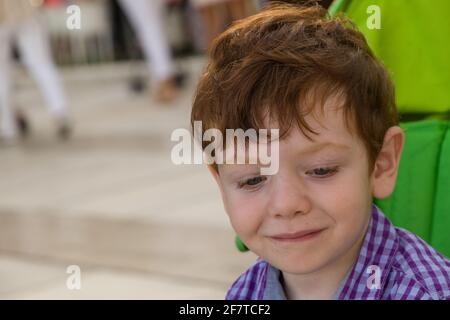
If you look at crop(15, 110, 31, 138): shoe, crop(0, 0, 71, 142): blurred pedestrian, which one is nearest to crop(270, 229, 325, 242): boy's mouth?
crop(0, 0, 71, 142): blurred pedestrian

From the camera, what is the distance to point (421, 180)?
72.8 inches

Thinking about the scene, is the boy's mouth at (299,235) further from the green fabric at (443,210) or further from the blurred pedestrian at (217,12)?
the blurred pedestrian at (217,12)

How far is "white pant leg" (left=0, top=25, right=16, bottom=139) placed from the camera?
257 inches

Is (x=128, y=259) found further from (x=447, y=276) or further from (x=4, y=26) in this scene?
(x=4, y=26)

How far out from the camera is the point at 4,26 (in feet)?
20.8

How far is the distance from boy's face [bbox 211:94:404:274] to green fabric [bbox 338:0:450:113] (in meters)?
0.35

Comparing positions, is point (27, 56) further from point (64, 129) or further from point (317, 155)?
point (317, 155)

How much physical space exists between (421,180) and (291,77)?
540mm

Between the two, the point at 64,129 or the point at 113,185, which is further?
the point at 64,129

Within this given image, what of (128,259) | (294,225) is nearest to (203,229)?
(128,259)

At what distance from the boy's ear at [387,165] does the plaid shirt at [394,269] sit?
1.8 inches

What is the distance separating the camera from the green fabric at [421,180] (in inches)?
72.2

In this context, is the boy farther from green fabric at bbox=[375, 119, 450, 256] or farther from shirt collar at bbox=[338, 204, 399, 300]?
green fabric at bbox=[375, 119, 450, 256]

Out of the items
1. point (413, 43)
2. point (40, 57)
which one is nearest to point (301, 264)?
point (413, 43)
